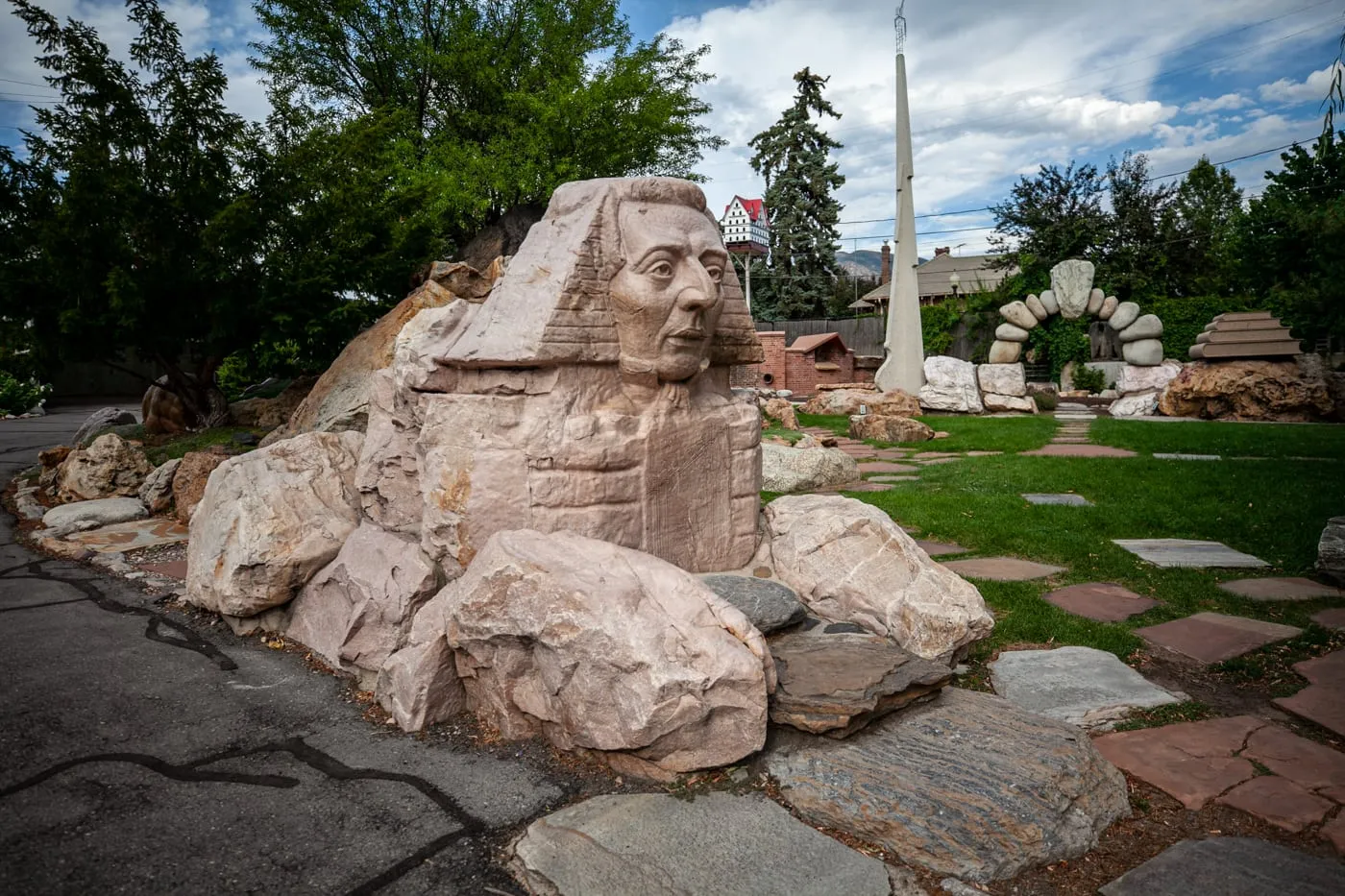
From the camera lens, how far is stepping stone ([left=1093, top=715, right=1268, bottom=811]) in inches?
101

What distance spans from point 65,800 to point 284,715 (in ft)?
2.59

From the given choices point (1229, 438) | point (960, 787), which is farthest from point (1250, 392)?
point (960, 787)

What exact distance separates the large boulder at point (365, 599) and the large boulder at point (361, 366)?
3471 mm

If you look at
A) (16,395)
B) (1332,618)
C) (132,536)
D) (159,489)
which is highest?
(16,395)

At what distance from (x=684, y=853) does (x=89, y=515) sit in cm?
654

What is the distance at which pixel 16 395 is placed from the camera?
16344 millimetres

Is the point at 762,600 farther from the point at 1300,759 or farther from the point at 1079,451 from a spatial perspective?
the point at 1079,451

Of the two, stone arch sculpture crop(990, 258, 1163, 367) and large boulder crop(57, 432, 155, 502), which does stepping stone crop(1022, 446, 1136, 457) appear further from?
large boulder crop(57, 432, 155, 502)

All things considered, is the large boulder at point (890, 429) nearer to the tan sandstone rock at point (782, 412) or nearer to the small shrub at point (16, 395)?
the tan sandstone rock at point (782, 412)

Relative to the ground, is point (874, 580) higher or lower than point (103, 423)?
lower

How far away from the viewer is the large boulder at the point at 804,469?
25.3ft

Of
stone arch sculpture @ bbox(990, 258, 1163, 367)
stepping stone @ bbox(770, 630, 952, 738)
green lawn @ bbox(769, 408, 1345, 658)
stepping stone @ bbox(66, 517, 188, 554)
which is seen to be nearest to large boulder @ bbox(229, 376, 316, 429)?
stepping stone @ bbox(66, 517, 188, 554)

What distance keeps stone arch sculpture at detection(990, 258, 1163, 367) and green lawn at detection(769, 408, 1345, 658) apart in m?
7.42

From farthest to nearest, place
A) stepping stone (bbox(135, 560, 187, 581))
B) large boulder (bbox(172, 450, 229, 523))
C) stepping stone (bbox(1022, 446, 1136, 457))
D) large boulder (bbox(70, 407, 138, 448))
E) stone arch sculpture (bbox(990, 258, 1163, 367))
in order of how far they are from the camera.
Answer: stone arch sculpture (bbox(990, 258, 1163, 367)) < large boulder (bbox(70, 407, 138, 448)) < stepping stone (bbox(1022, 446, 1136, 457)) < large boulder (bbox(172, 450, 229, 523)) < stepping stone (bbox(135, 560, 187, 581))
